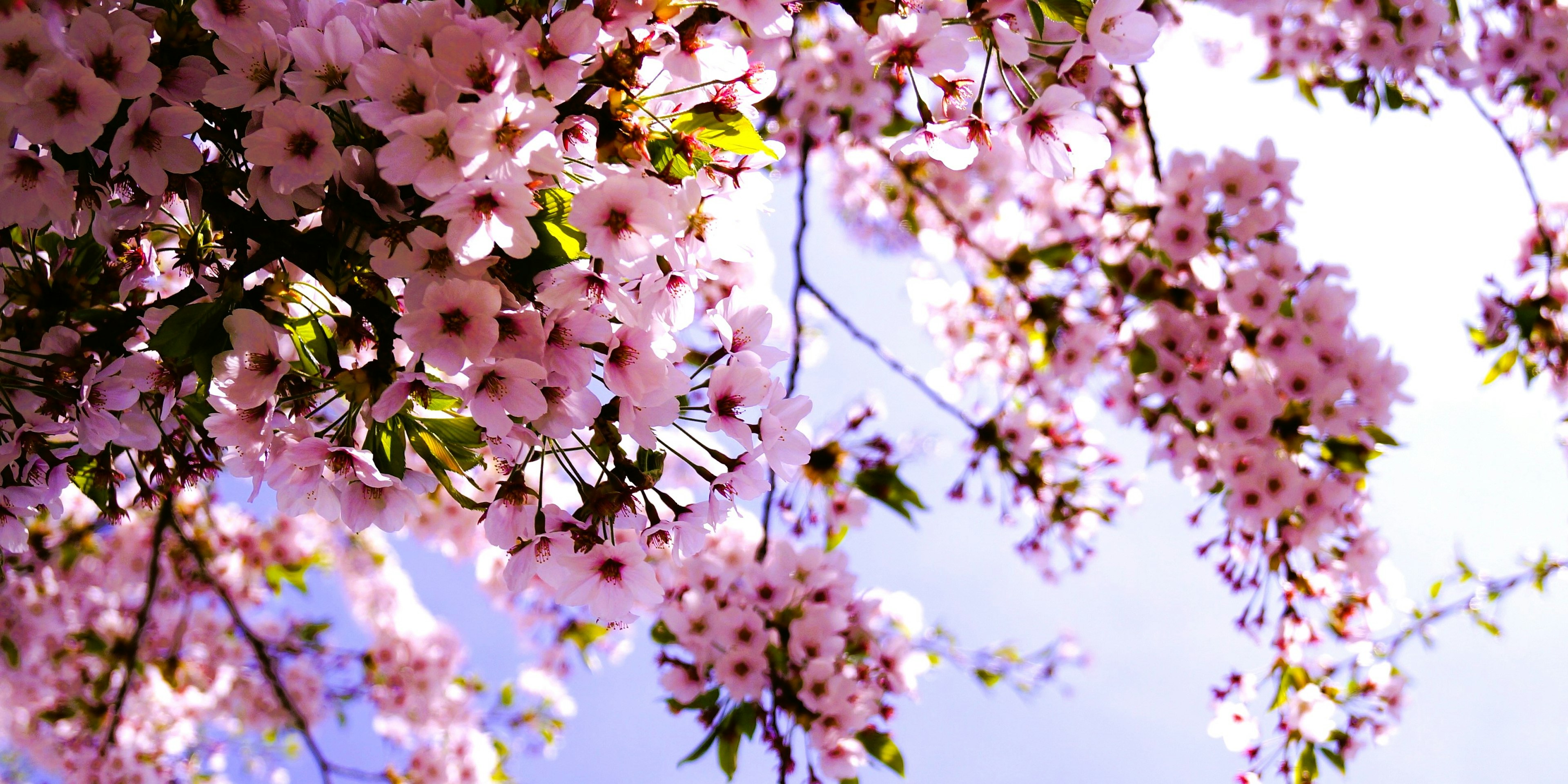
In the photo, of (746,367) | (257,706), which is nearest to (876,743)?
(746,367)

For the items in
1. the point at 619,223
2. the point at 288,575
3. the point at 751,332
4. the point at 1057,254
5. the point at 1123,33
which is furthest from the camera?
the point at 288,575

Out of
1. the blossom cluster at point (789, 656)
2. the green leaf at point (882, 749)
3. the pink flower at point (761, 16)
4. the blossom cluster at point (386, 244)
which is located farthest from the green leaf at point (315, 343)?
the green leaf at point (882, 749)

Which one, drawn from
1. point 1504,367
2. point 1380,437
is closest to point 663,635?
point 1380,437

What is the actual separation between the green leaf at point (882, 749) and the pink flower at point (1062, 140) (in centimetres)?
168

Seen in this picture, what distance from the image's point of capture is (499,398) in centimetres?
88

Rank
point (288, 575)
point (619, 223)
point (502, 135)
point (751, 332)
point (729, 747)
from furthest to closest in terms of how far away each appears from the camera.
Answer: point (288, 575) < point (729, 747) < point (751, 332) < point (619, 223) < point (502, 135)

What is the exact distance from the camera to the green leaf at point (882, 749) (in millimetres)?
2244

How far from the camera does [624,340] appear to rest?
3.03ft

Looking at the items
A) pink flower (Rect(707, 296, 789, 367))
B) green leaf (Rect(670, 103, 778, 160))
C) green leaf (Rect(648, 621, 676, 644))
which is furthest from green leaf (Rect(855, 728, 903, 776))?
green leaf (Rect(670, 103, 778, 160))

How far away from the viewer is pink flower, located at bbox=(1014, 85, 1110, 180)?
1070 millimetres

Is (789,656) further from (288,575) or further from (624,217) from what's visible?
(288,575)

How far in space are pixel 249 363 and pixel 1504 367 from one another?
367 cm

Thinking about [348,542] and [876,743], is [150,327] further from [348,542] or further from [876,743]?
[348,542]

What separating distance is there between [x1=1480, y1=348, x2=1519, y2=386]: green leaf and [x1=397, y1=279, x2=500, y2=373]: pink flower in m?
3.42
